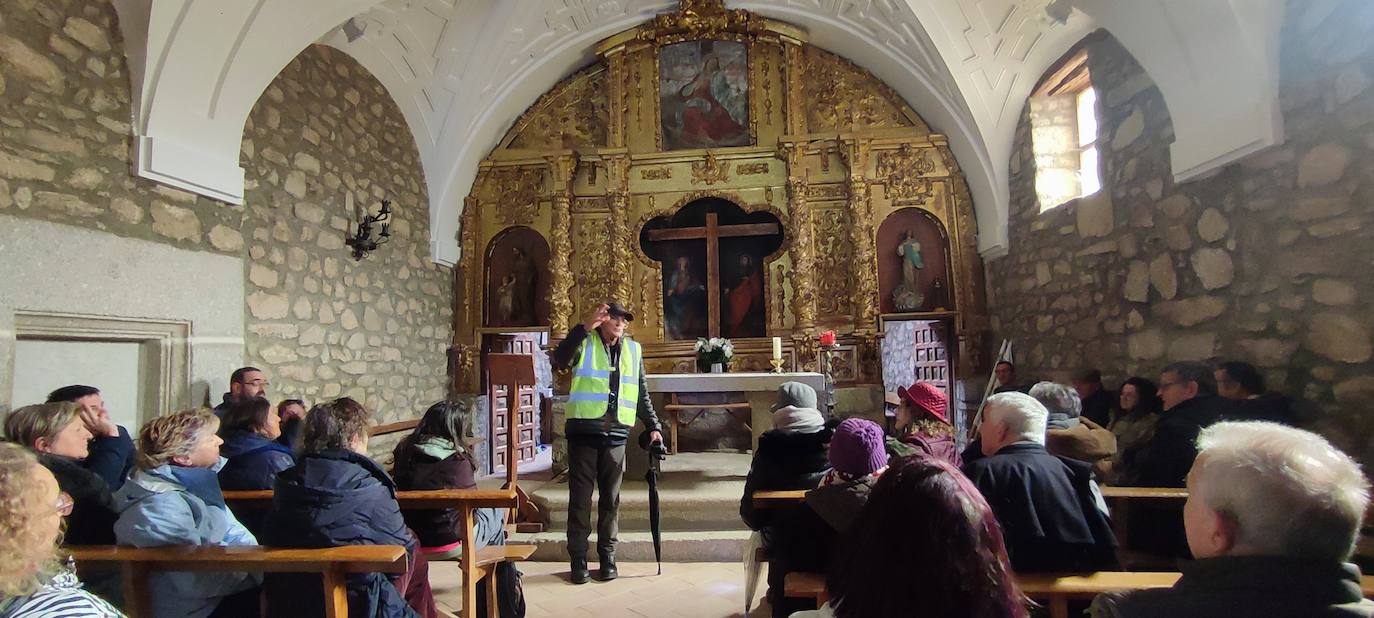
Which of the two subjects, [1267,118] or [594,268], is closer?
[1267,118]

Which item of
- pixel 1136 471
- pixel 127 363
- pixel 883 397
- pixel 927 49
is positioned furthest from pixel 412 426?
pixel 927 49

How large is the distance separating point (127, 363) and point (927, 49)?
7876mm

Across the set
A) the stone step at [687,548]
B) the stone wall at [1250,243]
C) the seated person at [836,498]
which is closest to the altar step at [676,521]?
the stone step at [687,548]

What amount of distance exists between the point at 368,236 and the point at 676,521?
4132 mm

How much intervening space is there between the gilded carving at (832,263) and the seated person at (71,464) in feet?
23.2

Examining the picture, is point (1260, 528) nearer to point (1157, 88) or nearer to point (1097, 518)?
point (1097, 518)

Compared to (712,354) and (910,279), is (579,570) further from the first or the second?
(910,279)

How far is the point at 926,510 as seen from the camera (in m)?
1.25

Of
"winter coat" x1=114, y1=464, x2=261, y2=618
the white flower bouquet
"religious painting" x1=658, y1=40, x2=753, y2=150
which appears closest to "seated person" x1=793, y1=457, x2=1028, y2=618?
"winter coat" x1=114, y1=464, x2=261, y2=618

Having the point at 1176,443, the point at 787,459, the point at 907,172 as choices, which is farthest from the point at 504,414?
the point at 1176,443

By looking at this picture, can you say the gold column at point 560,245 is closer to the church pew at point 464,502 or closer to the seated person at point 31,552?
the church pew at point 464,502

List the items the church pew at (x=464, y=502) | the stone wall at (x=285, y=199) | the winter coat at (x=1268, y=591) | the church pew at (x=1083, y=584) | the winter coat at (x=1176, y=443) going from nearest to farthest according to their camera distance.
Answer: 1. the winter coat at (x=1268, y=591)
2. the church pew at (x=1083, y=584)
3. the church pew at (x=464, y=502)
4. the winter coat at (x=1176, y=443)
5. the stone wall at (x=285, y=199)

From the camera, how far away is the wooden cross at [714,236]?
27.7 ft

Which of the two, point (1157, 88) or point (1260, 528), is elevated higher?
point (1157, 88)
